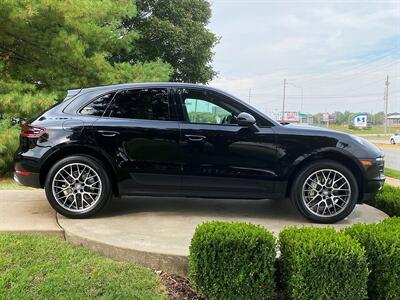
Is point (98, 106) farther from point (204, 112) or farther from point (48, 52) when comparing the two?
point (48, 52)

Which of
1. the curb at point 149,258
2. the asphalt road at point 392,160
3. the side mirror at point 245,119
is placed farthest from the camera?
the asphalt road at point 392,160

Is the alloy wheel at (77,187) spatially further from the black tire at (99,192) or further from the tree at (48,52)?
the tree at (48,52)

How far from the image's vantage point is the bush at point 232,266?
3293 millimetres

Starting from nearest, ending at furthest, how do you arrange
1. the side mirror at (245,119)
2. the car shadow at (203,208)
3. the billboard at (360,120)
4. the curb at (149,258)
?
the curb at (149,258), the side mirror at (245,119), the car shadow at (203,208), the billboard at (360,120)

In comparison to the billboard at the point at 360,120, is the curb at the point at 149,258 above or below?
below

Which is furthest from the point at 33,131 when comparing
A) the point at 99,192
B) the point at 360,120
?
the point at 360,120

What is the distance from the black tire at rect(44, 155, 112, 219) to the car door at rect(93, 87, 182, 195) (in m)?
0.16

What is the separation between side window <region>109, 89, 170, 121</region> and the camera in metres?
4.88

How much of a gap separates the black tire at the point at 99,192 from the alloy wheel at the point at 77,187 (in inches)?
0.8

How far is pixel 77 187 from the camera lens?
4.76 m

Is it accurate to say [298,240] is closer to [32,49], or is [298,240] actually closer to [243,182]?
[243,182]

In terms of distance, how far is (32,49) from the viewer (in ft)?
35.0

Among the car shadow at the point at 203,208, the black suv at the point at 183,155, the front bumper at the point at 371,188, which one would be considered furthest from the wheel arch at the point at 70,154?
the front bumper at the point at 371,188

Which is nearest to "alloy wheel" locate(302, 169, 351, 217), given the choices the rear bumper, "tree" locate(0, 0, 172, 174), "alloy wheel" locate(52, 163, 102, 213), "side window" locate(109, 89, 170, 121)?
"side window" locate(109, 89, 170, 121)
